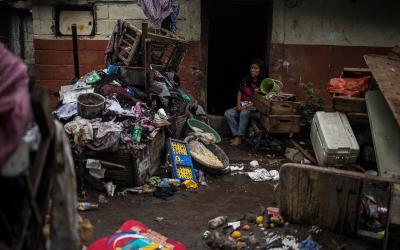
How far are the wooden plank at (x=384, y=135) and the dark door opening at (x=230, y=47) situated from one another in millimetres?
4850

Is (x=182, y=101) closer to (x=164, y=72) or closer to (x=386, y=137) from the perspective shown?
(x=164, y=72)

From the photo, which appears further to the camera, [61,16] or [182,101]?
[61,16]

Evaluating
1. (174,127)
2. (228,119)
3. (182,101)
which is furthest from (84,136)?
(228,119)

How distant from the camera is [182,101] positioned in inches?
271

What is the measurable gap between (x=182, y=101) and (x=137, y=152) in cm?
203

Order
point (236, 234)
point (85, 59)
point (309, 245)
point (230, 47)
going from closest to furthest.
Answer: point (309, 245), point (236, 234), point (85, 59), point (230, 47)

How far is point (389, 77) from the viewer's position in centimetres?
576

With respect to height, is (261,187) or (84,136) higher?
(84,136)

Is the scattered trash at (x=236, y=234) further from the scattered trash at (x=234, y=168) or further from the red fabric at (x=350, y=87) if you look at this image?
the red fabric at (x=350, y=87)

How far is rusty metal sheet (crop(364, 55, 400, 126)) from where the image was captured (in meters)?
4.93

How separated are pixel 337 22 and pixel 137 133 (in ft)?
16.7

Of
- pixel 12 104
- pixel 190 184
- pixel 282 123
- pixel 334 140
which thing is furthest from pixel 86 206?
pixel 282 123

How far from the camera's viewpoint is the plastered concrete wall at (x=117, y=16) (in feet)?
26.4

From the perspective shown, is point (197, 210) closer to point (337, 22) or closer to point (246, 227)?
point (246, 227)
